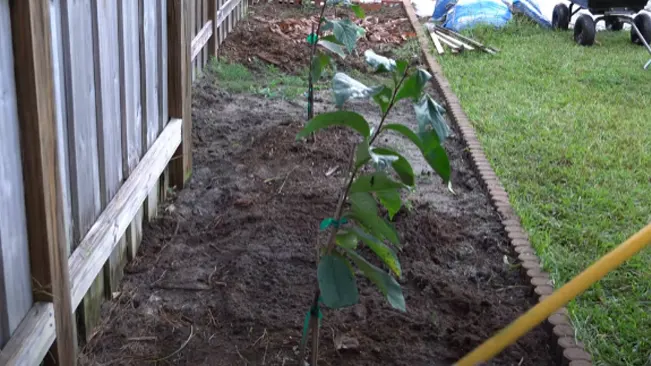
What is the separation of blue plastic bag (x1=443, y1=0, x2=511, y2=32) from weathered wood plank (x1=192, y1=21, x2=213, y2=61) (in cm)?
376

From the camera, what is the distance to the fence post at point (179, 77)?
4.42 m

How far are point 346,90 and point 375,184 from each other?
1.01 ft

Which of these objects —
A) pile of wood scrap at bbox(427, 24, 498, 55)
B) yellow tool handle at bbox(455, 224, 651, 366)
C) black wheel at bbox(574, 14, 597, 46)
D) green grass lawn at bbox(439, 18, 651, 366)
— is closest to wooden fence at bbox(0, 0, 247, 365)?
yellow tool handle at bbox(455, 224, 651, 366)

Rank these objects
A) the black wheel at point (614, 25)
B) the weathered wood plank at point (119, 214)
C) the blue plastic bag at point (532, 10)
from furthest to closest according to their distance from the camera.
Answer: the blue plastic bag at point (532, 10) → the black wheel at point (614, 25) → the weathered wood plank at point (119, 214)

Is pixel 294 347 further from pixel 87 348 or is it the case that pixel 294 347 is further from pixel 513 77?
pixel 513 77

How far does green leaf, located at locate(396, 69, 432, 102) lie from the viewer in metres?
2.30

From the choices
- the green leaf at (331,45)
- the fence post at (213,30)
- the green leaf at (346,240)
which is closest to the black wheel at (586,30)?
the fence post at (213,30)

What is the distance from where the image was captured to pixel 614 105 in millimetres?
6871

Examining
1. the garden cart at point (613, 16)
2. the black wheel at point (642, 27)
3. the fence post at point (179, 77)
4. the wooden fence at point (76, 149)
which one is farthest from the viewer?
the black wheel at point (642, 27)

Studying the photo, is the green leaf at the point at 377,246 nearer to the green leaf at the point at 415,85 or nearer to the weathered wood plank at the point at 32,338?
the green leaf at the point at 415,85

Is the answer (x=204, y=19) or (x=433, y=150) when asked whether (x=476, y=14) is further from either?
(x=433, y=150)

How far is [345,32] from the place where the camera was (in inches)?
203

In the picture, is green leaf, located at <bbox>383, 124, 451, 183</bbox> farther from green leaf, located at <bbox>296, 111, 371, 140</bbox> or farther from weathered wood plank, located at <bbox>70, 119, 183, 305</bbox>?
weathered wood plank, located at <bbox>70, 119, 183, 305</bbox>

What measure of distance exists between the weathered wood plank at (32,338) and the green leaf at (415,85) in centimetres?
132
